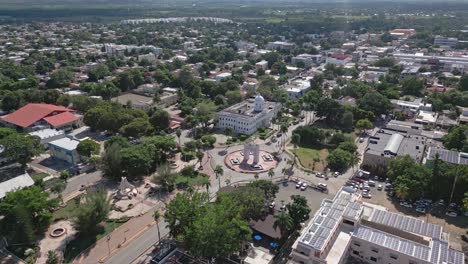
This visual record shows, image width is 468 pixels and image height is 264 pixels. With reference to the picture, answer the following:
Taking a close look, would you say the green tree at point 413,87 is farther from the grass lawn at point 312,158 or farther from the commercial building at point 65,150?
the commercial building at point 65,150

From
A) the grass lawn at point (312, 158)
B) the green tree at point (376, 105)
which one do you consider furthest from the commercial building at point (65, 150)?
the green tree at point (376, 105)

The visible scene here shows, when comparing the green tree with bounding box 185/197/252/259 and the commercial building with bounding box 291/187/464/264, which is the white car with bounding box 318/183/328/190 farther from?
the green tree with bounding box 185/197/252/259

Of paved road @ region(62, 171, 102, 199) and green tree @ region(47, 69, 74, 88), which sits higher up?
green tree @ region(47, 69, 74, 88)

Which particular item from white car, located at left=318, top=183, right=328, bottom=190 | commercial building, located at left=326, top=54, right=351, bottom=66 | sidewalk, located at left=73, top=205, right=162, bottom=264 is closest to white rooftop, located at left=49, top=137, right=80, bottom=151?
sidewalk, located at left=73, top=205, right=162, bottom=264

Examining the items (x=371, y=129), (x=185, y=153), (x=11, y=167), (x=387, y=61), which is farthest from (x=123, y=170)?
(x=387, y=61)

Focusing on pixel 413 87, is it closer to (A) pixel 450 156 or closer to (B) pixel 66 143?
(A) pixel 450 156

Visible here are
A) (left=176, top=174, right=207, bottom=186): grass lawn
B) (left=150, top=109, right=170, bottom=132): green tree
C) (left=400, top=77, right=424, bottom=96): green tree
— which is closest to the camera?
(left=176, top=174, right=207, bottom=186): grass lawn
